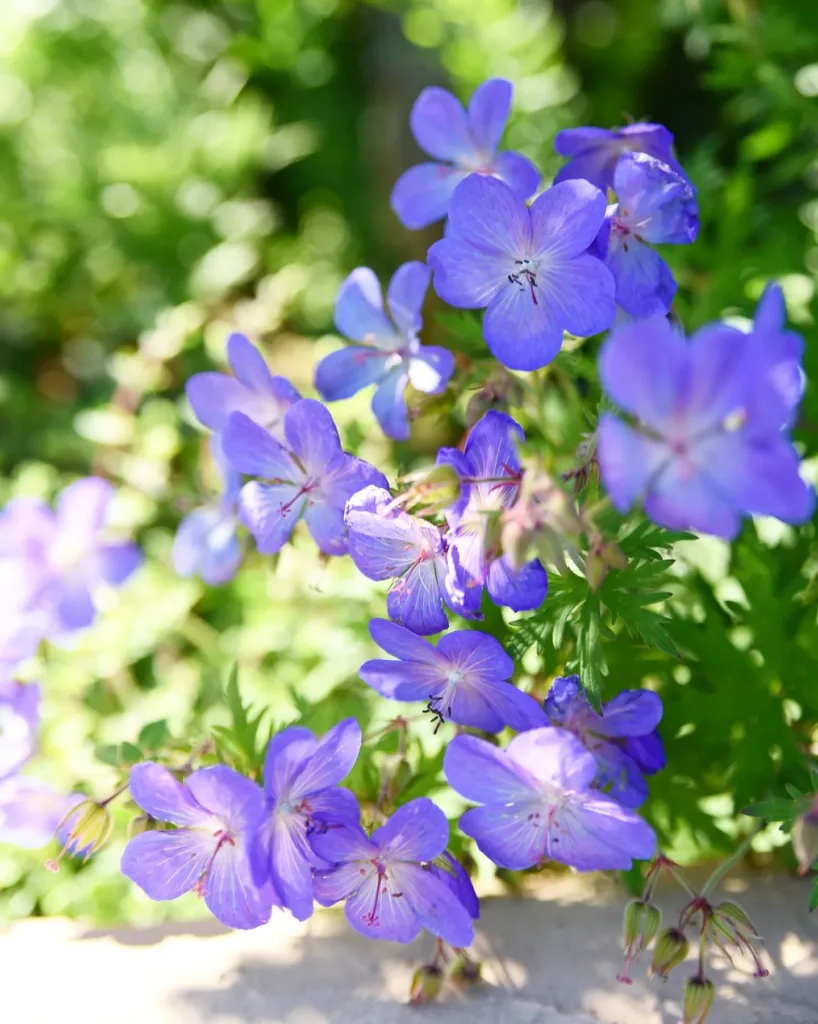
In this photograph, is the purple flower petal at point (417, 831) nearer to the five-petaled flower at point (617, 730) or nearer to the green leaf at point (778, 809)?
the five-petaled flower at point (617, 730)

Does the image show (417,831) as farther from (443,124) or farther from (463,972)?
(443,124)

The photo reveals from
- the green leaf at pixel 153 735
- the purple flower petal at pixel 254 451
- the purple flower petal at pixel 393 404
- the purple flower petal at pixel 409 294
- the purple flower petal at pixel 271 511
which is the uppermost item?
the purple flower petal at pixel 409 294

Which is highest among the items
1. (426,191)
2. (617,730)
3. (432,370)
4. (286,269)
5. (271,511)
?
(426,191)

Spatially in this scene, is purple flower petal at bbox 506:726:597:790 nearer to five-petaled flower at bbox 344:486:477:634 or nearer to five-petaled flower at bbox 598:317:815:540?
five-petaled flower at bbox 344:486:477:634

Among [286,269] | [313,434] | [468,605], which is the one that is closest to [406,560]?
[468,605]

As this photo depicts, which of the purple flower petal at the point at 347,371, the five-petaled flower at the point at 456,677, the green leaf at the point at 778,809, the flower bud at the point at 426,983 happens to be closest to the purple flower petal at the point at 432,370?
the purple flower petal at the point at 347,371

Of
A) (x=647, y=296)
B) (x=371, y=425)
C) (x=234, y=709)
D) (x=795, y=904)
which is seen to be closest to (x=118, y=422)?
(x=371, y=425)

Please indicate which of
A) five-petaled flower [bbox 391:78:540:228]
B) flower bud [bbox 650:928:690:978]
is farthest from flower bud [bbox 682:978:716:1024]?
five-petaled flower [bbox 391:78:540:228]
